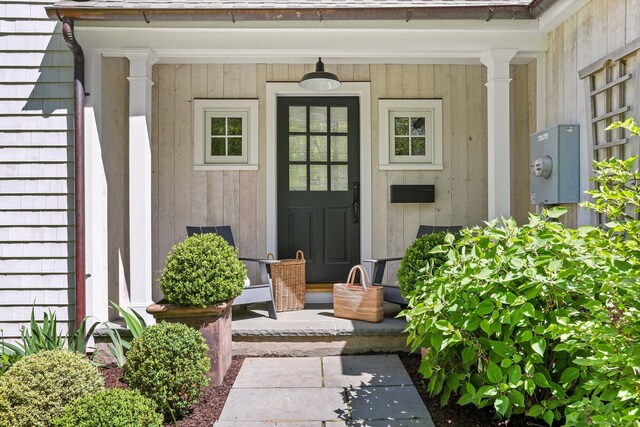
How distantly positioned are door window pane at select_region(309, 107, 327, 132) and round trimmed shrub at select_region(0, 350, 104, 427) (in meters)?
3.09

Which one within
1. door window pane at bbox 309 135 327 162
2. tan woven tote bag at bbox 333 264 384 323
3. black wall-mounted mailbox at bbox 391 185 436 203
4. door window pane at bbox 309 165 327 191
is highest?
door window pane at bbox 309 135 327 162

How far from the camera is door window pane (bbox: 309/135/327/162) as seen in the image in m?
4.75

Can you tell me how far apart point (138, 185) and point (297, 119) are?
182 cm

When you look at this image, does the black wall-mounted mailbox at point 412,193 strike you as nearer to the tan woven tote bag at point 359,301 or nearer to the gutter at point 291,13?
the tan woven tote bag at point 359,301

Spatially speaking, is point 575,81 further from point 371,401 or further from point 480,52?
point 371,401

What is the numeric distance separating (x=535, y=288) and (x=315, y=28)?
2.46 metres

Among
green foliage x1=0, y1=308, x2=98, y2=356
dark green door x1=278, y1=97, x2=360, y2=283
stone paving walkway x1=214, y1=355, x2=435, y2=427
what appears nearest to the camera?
stone paving walkway x1=214, y1=355, x2=435, y2=427

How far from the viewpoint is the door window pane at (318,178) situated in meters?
4.74

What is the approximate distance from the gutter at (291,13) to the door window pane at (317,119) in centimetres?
144

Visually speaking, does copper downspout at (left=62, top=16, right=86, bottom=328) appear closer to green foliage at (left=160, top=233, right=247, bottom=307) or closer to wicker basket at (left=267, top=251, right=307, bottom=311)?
green foliage at (left=160, top=233, right=247, bottom=307)

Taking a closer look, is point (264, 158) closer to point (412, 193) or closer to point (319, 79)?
point (319, 79)

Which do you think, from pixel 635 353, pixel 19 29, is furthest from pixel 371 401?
pixel 19 29

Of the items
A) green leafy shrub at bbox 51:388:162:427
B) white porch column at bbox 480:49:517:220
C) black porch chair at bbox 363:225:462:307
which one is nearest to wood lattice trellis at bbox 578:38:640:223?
white porch column at bbox 480:49:517:220

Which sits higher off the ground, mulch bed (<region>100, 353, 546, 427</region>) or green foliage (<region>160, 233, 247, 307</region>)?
green foliage (<region>160, 233, 247, 307</region>)
